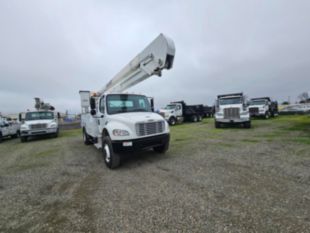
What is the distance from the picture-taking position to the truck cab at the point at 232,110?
10523 millimetres

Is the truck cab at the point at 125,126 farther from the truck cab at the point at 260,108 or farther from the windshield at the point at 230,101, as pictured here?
the truck cab at the point at 260,108

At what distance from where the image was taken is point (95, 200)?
8.95 feet

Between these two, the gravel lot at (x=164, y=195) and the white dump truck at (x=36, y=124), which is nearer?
the gravel lot at (x=164, y=195)

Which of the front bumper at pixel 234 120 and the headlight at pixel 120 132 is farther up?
the headlight at pixel 120 132

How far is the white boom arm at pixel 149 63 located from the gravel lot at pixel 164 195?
104 inches

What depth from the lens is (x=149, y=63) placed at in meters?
4.18

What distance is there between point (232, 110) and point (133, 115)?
879cm

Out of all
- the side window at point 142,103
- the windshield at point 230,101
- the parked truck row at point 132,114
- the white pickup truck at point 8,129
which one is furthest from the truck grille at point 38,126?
the windshield at point 230,101

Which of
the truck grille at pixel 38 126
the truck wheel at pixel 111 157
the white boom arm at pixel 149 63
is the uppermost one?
the white boom arm at pixel 149 63

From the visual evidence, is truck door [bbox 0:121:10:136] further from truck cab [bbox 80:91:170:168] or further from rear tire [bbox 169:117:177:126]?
rear tire [bbox 169:117:177:126]

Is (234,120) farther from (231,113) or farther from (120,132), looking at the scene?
(120,132)

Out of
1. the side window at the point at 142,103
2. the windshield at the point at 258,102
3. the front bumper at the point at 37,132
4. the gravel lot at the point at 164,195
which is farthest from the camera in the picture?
the windshield at the point at 258,102

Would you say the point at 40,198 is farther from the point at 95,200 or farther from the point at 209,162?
the point at 209,162

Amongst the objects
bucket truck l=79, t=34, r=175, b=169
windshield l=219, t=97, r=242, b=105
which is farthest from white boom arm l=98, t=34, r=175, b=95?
windshield l=219, t=97, r=242, b=105
